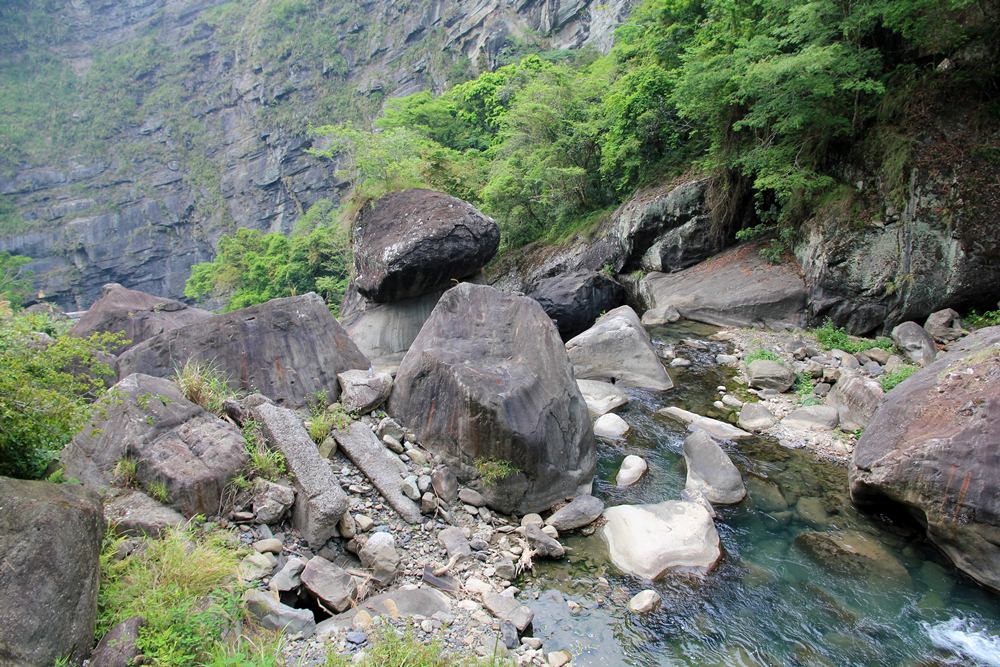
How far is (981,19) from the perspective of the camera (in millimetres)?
10469

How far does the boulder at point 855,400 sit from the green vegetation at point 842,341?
7.40ft

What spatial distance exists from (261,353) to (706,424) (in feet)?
24.4

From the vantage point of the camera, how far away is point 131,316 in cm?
1392

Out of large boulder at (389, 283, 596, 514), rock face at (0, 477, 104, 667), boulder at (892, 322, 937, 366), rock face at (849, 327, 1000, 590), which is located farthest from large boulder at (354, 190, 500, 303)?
rock face at (0, 477, 104, 667)

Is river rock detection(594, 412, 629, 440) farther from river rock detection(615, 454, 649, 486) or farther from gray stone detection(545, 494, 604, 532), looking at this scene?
gray stone detection(545, 494, 604, 532)

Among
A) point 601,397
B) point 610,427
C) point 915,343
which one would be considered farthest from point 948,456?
point 915,343

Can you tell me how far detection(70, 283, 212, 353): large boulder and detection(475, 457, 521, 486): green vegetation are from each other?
9.20 metres

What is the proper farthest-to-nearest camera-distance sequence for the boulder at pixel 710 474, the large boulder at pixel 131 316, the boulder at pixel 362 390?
the large boulder at pixel 131 316, the boulder at pixel 362 390, the boulder at pixel 710 474

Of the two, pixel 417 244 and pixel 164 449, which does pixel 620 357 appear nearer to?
pixel 417 244

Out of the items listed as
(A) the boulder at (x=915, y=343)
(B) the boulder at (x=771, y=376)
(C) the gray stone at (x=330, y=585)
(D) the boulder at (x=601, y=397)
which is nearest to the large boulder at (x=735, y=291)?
(A) the boulder at (x=915, y=343)

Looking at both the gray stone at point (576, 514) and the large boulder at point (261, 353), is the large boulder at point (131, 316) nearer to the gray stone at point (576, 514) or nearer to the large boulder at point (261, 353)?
the large boulder at point (261, 353)

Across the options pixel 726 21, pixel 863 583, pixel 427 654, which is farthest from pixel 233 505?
pixel 726 21

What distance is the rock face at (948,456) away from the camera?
5.55 m

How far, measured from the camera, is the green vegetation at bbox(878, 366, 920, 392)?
8984 mm
